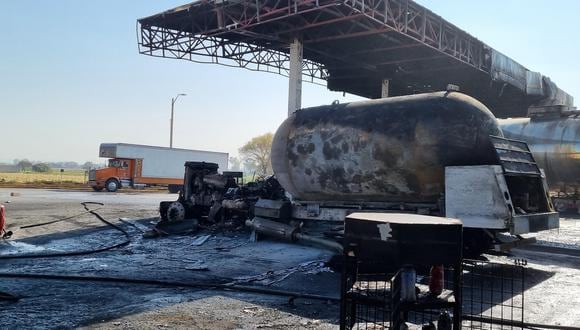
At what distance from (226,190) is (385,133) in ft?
20.6

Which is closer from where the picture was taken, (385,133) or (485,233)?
(485,233)

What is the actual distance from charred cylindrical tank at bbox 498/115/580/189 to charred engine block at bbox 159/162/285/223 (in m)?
11.3

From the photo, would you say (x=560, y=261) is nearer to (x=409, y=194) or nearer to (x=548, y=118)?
(x=409, y=194)

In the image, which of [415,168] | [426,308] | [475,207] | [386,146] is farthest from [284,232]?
[426,308]

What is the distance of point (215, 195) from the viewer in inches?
534

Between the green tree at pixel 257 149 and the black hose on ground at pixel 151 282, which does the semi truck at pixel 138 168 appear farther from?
the green tree at pixel 257 149

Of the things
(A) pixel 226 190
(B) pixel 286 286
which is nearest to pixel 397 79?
(A) pixel 226 190

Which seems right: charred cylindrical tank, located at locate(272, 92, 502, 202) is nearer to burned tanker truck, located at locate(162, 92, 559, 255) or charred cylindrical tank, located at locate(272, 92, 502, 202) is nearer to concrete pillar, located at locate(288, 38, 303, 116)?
burned tanker truck, located at locate(162, 92, 559, 255)

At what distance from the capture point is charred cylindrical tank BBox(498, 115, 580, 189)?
1738 centimetres

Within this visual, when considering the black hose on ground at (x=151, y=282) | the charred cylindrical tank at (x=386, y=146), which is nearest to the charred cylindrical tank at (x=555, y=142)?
the charred cylindrical tank at (x=386, y=146)

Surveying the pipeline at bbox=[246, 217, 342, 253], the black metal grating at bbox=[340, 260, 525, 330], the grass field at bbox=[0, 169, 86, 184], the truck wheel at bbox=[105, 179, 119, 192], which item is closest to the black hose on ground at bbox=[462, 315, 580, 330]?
the black metal grating at bbox=[340, 260, 525, 330]

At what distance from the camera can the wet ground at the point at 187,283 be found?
5105mm

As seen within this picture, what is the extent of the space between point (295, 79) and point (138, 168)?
18.5 m

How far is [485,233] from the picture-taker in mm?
7797
